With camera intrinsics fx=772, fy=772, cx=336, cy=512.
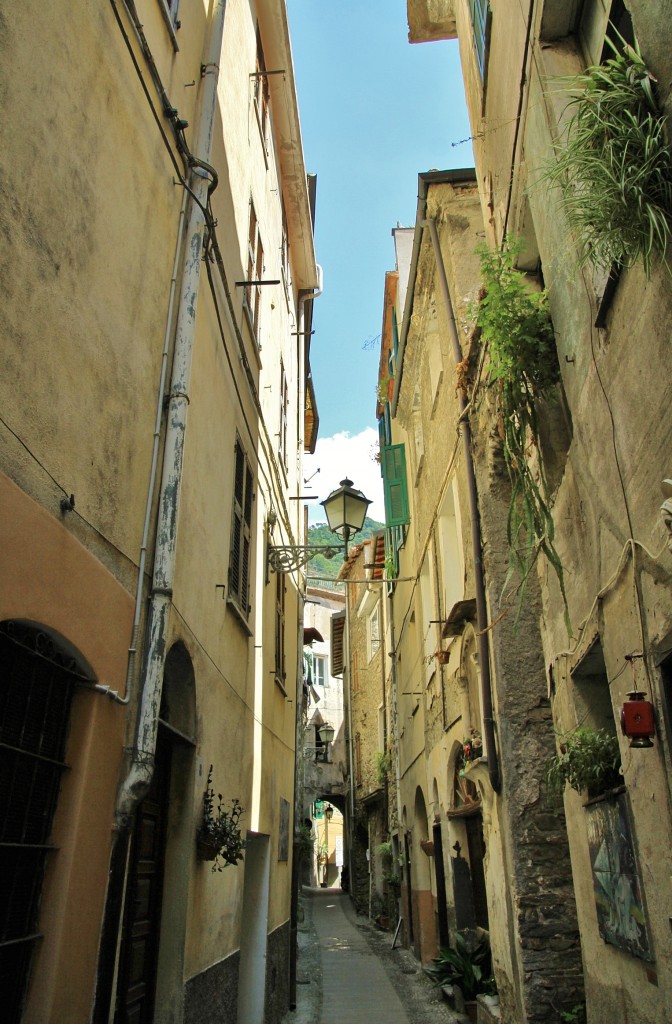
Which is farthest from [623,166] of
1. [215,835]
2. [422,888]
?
[422,888]

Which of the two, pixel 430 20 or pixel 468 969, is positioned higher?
pixel 430 20

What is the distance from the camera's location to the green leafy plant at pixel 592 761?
14.9 feet

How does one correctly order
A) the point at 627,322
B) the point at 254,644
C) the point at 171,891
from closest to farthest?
the point at 627,322, the point at 171,891, the point at 254,644

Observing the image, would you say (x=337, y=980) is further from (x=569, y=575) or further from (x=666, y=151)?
(x=666, y=151)

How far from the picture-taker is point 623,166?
3152mm

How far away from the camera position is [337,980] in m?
12.5

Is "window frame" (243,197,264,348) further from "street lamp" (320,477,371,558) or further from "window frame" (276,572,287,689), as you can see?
"window frame" (276,572,287,689)

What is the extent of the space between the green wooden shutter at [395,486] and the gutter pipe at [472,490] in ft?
12.9

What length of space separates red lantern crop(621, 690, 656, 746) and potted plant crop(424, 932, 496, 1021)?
6.51m

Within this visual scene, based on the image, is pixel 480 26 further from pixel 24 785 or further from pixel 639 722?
pixel 24 785

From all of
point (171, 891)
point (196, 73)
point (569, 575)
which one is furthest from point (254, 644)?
point (196, 73)

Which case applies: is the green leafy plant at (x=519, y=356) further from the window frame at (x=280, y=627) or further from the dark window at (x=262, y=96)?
the dark window at (x=262, y=96)

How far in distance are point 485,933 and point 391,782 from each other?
10.3m

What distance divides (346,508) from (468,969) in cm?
544
